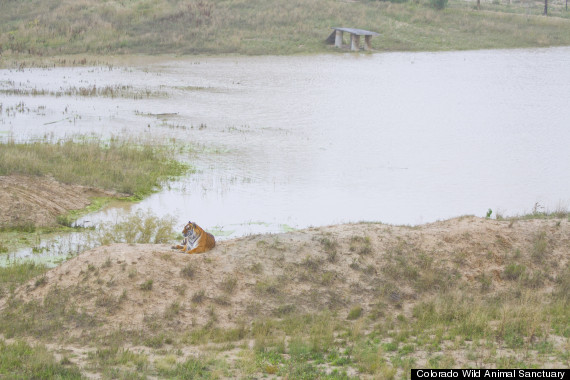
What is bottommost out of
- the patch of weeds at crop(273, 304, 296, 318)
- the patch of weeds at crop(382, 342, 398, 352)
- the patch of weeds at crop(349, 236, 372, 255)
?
the patch of weeds at crop(273, 304, 296, 318)

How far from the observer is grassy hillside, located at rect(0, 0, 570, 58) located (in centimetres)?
4428

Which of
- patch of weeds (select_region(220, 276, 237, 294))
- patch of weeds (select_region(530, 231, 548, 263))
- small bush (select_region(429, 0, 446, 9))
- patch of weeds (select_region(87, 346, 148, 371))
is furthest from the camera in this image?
small bush (select_region(429, 0, 446, 9))

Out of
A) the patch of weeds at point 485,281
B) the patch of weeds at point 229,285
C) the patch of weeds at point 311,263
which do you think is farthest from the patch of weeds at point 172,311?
the patch of weeds at point 485,281

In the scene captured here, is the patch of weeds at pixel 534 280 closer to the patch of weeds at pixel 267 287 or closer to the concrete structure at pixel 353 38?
the patch of weeds at pixel 267 287

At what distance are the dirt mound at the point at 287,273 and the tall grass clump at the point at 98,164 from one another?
21.2 ft

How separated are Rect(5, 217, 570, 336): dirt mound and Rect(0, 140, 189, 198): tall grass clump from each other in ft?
21.2

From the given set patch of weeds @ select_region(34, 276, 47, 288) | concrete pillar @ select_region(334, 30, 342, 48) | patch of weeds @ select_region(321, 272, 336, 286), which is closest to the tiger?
patch of weeds @ select_region(321, 272, 336, 286)

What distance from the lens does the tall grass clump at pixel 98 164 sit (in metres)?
15.6

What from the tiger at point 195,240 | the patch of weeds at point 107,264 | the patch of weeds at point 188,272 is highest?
the tiger at point 195,240

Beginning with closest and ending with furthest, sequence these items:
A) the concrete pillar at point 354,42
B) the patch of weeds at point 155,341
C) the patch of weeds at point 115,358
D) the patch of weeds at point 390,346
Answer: the patch of weeds at point 115,358
the patch of weeds at point 390,346
the patch of weeds at point 155,341
the concrete pillar at point 354,42

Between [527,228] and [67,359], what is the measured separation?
812cm

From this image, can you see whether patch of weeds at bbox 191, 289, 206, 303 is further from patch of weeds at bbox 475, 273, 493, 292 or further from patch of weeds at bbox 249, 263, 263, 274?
patch of weeds at bbox 475, 273, 493, 292

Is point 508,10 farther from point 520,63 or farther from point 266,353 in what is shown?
point 266,353

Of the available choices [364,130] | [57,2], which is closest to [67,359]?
[364,130]
